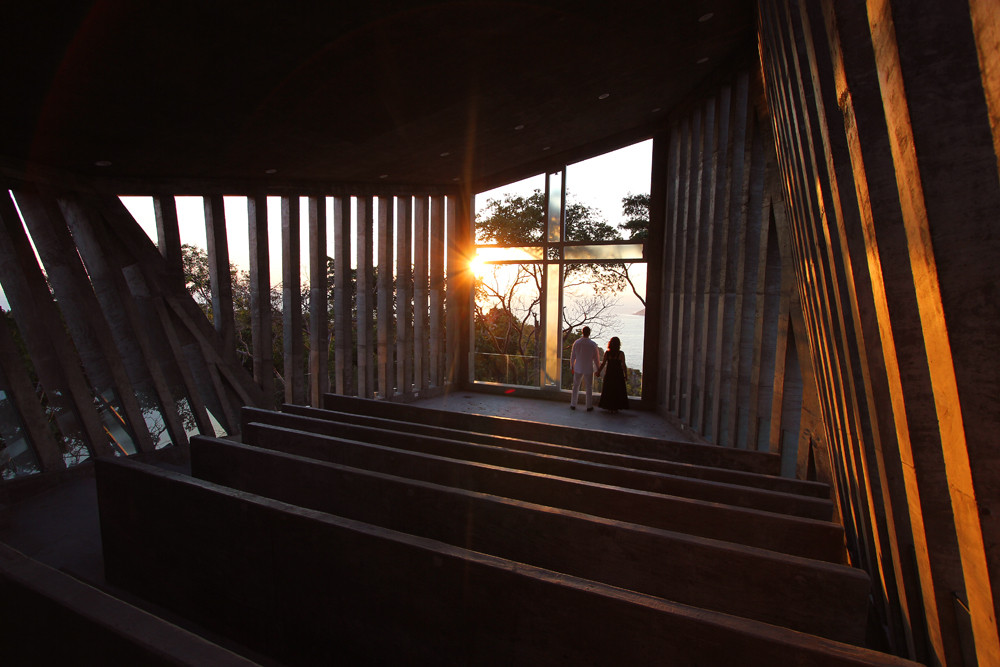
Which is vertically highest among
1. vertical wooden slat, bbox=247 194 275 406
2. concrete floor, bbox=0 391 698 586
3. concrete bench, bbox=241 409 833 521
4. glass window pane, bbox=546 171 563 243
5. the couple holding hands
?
glass window pane, bbox=546 171 563 243

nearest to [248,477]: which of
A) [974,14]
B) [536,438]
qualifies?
[536,438]

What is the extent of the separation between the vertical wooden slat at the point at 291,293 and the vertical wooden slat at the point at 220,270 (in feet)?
2.55

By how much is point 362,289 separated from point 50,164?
13.9 feet

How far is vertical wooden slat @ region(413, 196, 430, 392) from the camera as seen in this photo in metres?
9.34

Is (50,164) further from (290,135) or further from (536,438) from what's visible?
(536,438)

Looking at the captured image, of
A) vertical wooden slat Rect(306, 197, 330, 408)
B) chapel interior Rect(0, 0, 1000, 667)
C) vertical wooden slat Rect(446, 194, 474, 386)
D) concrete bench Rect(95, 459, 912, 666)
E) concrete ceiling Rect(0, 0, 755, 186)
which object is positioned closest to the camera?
chapel interior Rect(0, 0, 1000, 667)

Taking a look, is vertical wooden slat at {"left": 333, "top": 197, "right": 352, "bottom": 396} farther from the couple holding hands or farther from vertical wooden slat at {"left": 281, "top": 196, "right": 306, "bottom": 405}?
the couple holding hands

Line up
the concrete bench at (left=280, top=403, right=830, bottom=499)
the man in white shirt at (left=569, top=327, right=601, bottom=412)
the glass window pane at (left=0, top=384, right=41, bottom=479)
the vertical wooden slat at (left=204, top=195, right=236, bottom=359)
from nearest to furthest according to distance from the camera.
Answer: the concrete bench at (left=280, top=403, right=830, bottom=499) → the glass window pane at (left=0, top=384, right=41, bottom=479) → the vertical wooden slat at (left=204, top=195, right=236, bottom=359) → the man in white shirt at (left=569, top=327, right=601, bottom=412)

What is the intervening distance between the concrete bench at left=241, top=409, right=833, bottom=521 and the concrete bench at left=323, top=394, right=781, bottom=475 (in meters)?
0.66

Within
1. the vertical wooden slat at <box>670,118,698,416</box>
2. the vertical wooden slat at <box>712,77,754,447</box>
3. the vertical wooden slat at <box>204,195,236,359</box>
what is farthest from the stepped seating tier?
the vertical wooden slat at <box>670,118,698,416</box>

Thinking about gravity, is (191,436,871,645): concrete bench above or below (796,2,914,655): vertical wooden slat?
below

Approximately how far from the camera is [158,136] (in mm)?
4402

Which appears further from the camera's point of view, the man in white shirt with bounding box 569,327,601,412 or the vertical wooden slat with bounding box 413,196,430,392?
the vertical wooden slat with bounding box 413,196,430,392

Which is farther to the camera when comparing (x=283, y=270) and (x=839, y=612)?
(x=283, y=270)
